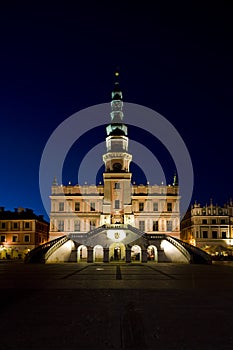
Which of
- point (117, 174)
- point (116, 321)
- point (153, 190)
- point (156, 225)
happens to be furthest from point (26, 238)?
point (116, 321)

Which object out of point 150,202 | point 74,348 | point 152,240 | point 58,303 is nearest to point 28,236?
point 150,202

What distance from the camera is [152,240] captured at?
196 feet

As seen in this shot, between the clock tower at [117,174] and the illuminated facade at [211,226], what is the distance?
14.6 metres

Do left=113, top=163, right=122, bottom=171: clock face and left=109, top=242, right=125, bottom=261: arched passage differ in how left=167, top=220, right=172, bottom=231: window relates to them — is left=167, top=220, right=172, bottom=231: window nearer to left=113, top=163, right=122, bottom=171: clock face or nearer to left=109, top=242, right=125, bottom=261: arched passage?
left=109, top=242, right=125, bottom=261: arched passage

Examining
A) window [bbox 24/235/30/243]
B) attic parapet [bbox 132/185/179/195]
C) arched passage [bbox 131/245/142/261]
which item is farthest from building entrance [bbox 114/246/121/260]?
window [bbox 24/235/30/243]

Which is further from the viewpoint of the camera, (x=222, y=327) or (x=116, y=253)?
(x=116, y=253)

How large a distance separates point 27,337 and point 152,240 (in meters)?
52.3

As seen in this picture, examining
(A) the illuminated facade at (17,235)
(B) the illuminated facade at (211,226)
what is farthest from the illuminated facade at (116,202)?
(A) the illuminated facade at (17,235)

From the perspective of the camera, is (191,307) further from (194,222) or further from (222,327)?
(194,222)

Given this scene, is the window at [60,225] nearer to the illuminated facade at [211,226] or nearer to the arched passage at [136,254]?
the arched passage at [136,254]

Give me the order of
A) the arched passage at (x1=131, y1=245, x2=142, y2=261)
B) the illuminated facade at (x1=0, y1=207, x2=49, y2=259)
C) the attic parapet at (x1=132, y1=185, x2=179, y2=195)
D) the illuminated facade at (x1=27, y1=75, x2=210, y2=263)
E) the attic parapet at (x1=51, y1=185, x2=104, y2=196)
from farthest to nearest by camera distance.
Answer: the illuminated facade at (x1=0, y1=207, x2=49, y2=259) → the attic parapet at (x1=51, y1=185, x2=104, y2=196) → the attic parapet at (x1=132, y1=185, x2=179, y2=195) → the illuminated facade at (x1=27, y1=75, x2=210, y2=263) → the arched passage at (x1=131, y1=245, x2=142, y2=261)

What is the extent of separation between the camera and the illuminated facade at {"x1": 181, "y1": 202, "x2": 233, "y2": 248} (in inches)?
3098

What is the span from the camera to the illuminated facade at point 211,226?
78.7 metres

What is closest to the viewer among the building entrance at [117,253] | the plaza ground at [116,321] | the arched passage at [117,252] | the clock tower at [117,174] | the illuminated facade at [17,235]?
the plaza ground at [116,321]
